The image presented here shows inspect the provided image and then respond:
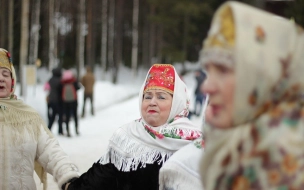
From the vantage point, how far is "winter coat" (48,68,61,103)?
1286cm

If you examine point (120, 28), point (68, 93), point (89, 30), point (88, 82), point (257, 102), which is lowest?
point (120, 28)

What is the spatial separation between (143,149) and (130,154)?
0.27 ft

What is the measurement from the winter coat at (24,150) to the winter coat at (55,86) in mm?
9265

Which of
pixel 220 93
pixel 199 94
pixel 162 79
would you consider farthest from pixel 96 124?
pixel 220 93

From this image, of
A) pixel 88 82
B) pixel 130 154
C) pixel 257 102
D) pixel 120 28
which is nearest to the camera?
pixel 257 102

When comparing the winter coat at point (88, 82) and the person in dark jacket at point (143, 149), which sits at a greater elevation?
the person in dark jacket at point (143, 149)

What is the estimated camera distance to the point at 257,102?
1569 mm

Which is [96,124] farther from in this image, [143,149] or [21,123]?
[143,149]

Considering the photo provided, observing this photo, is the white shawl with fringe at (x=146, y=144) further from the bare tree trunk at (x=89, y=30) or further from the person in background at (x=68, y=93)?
the bare tree trunk at (x=89, y=30)

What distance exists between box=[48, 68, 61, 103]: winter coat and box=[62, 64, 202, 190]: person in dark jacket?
30.9ft

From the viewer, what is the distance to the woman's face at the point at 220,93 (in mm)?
1606

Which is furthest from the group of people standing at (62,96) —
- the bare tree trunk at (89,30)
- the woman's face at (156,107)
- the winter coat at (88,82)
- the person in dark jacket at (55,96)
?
the bare tree trunk at (89,30)

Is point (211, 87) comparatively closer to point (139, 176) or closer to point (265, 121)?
point (265, 121)

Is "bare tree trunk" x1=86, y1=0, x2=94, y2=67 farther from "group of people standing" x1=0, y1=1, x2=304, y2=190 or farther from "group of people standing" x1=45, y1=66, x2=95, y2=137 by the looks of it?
"group of people standing" x1=0, y1=1, x2=304, y2=190
